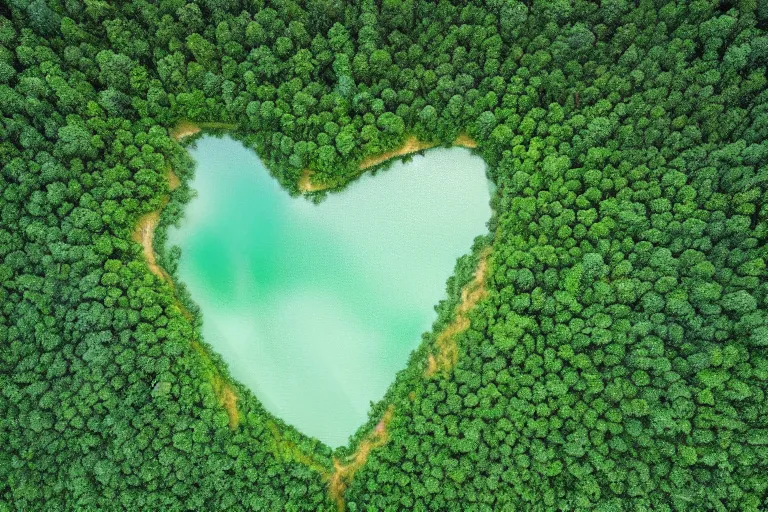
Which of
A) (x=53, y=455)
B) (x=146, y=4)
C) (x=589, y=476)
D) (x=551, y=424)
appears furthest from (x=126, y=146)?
(x=589, y=476)

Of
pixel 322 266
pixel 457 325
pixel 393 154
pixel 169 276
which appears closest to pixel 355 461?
pixel 457 325

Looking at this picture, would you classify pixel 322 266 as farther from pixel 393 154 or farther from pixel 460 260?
pixel 460 260

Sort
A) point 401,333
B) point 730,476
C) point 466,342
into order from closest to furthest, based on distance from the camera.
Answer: point 730,476, point 466,342, point 401,333

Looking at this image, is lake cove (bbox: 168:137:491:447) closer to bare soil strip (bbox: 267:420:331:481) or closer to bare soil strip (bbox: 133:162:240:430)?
bare soil strip (bbox: 133:162:240:430)

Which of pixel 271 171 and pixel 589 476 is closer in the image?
pixel 589 476

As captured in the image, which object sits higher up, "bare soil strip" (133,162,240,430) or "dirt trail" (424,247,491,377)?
"dirt trail" (424,247,491,377)

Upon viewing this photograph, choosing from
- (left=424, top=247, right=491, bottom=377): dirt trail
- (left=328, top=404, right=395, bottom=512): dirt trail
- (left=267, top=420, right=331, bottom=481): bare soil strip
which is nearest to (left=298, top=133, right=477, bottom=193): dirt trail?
(left=424, top=247, right=491, bottom=377): dirt trail

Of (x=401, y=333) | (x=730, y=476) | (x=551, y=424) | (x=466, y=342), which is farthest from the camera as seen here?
(x=401, y=333)

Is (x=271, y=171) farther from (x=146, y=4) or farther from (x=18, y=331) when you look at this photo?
(x=18, y=331)

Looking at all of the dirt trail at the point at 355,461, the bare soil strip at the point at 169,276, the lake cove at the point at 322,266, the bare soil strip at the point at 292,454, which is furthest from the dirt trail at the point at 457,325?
the bare soil strip at the point at 169,276
